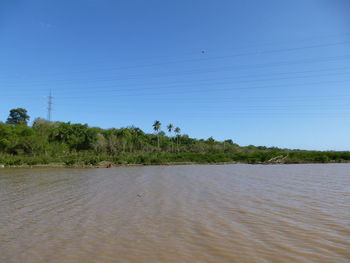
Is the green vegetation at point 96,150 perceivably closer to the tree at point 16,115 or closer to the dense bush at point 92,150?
the dense bush at point 92,150

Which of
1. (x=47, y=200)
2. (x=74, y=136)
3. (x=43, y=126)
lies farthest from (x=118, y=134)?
→ (x=47, y=200)

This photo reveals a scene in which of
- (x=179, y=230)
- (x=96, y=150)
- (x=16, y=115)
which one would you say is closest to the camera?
(x=179, y=230)

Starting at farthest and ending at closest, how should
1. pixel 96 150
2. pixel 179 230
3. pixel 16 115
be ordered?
pixel 16 115 → pixel 96 150 → pixel 179 230

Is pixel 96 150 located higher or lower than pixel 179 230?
higher

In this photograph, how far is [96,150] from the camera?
2037 inches

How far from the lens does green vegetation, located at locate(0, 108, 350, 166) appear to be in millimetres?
41331

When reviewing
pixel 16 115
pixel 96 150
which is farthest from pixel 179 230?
pixel 16 115

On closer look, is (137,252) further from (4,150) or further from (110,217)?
(4,150)

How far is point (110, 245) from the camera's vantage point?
14.4 feet

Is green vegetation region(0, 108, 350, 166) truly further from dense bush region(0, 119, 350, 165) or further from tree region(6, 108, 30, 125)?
tree region(6, 108, 30, 125)

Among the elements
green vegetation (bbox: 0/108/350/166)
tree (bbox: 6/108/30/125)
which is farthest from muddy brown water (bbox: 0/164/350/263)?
tree (bbox: 6/108/30/125)

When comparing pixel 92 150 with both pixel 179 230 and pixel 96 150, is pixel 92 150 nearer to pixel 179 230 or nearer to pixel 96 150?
pixel 96 150

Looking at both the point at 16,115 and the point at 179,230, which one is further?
the point at 16,115

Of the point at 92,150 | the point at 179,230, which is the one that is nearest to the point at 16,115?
the point at 92,150
